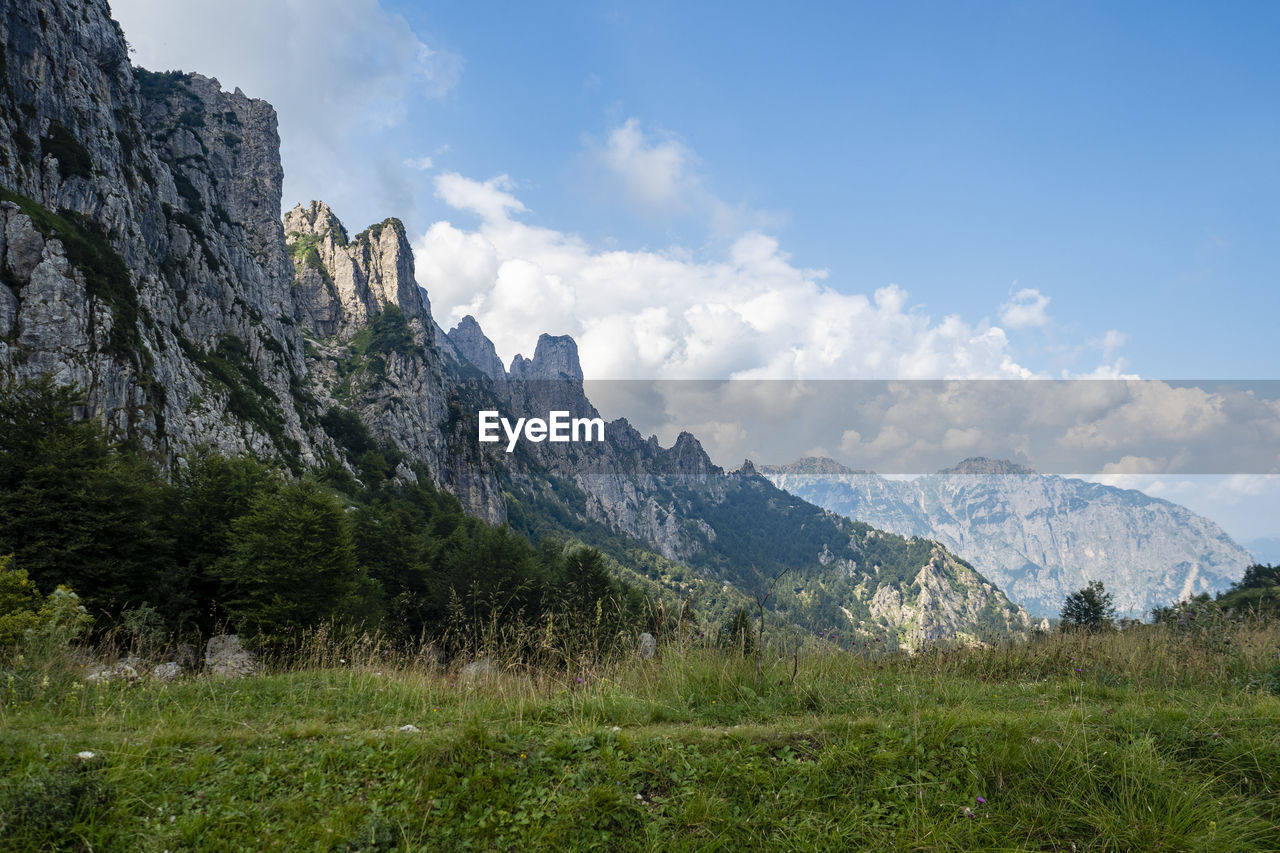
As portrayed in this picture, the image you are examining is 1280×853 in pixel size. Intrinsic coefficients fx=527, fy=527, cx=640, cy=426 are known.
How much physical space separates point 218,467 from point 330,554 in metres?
11.2

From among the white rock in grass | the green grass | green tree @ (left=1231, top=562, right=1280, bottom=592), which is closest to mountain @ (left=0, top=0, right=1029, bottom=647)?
the green grass

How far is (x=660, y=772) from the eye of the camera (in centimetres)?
462

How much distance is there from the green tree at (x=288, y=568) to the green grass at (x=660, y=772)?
21.8 metres

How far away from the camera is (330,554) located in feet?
93.7

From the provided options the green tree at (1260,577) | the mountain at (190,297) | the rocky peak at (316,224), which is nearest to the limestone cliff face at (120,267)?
the mountain at (190,297)

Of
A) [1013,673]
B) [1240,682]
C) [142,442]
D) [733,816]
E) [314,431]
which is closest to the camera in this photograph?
[733,816]

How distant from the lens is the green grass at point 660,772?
13.1ft

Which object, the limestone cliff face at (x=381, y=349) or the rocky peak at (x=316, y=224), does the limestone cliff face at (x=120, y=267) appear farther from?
the rocky peak at (x=316, y=224)

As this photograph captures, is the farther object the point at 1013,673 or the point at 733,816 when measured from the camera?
the point at 1013,673

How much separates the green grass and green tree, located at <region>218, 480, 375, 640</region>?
21.8 metres

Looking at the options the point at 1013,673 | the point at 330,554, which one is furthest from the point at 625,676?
the point at 330,554

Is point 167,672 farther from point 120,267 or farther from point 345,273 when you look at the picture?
point 345,273

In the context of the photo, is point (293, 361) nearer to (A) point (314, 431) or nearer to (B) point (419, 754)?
(A) point (314, 431)

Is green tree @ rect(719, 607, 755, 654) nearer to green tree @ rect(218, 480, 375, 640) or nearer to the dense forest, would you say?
the dense forest
